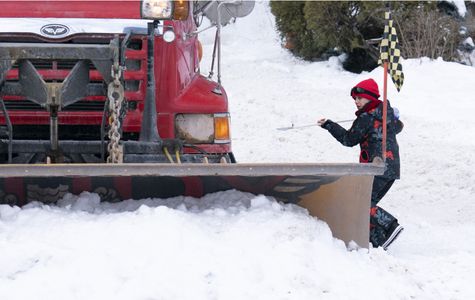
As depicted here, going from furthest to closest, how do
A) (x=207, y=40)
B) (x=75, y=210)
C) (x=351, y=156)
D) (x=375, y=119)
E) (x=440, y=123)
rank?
1. (x=207, y=40)
2. (x=440, y=123)
3. (x=351, y=156)
4. (x=375, y=119)
5. (x=75, y=210)

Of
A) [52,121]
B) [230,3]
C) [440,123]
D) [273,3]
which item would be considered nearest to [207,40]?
[273,3]

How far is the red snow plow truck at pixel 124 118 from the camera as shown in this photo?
502 centimetres

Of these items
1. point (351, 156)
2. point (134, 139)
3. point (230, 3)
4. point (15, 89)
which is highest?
point (230, 3)

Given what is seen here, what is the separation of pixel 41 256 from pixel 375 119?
121 inches

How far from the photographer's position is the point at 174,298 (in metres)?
4.00

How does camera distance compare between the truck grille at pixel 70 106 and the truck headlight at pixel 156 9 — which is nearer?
the truck headlight at pixel 156 9

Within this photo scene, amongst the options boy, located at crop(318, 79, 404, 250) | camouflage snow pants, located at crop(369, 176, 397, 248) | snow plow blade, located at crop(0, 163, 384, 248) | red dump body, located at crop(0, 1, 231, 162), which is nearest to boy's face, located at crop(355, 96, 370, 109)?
boy, located at crop(318, 79, 404, 250)

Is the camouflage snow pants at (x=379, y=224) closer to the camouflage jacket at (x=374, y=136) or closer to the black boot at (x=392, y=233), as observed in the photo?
the black boot at (x=392, y=233)

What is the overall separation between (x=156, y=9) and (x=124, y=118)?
0.75m

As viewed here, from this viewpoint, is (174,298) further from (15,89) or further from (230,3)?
(230,3)

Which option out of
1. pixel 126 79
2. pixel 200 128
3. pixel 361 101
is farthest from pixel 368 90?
pixel 126 79

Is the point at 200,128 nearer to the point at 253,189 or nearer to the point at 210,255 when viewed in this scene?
the point at 253,189

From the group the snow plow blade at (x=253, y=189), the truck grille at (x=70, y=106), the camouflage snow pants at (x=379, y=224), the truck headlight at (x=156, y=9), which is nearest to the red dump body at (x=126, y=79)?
the truck grille at (x=70, y=106)

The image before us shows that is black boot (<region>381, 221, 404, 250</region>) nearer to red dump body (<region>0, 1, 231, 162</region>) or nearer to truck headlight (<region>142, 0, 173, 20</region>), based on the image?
red dump body (<region>0, 1, 231, 162</region>)
